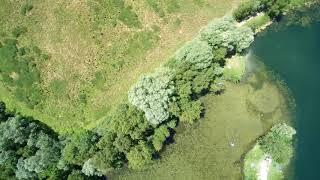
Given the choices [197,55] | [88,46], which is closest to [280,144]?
[197,55]

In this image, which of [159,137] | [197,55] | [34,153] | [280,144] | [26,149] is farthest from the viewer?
[280,144]

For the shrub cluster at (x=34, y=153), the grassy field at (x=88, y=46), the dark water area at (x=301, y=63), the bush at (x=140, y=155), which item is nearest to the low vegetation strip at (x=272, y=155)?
the dark water area at (x=301, y=63)

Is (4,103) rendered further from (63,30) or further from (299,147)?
(299,147)

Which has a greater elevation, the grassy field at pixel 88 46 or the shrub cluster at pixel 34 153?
the grassy field at pixel 88 46

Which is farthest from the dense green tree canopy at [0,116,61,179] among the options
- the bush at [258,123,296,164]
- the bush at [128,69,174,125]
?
the bush at [258,123,296,164]

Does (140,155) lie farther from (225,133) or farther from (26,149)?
(26,149)

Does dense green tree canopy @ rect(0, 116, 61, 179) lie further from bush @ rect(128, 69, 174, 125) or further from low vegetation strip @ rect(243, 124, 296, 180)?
low vegetation strip @ rect(243, 124, 296, 180)

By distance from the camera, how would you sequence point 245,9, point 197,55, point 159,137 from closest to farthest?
point 197,55, point 159,137, point 245,9

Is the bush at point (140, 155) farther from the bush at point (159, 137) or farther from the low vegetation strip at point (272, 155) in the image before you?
the low vegetation strip at point (272, 155)
